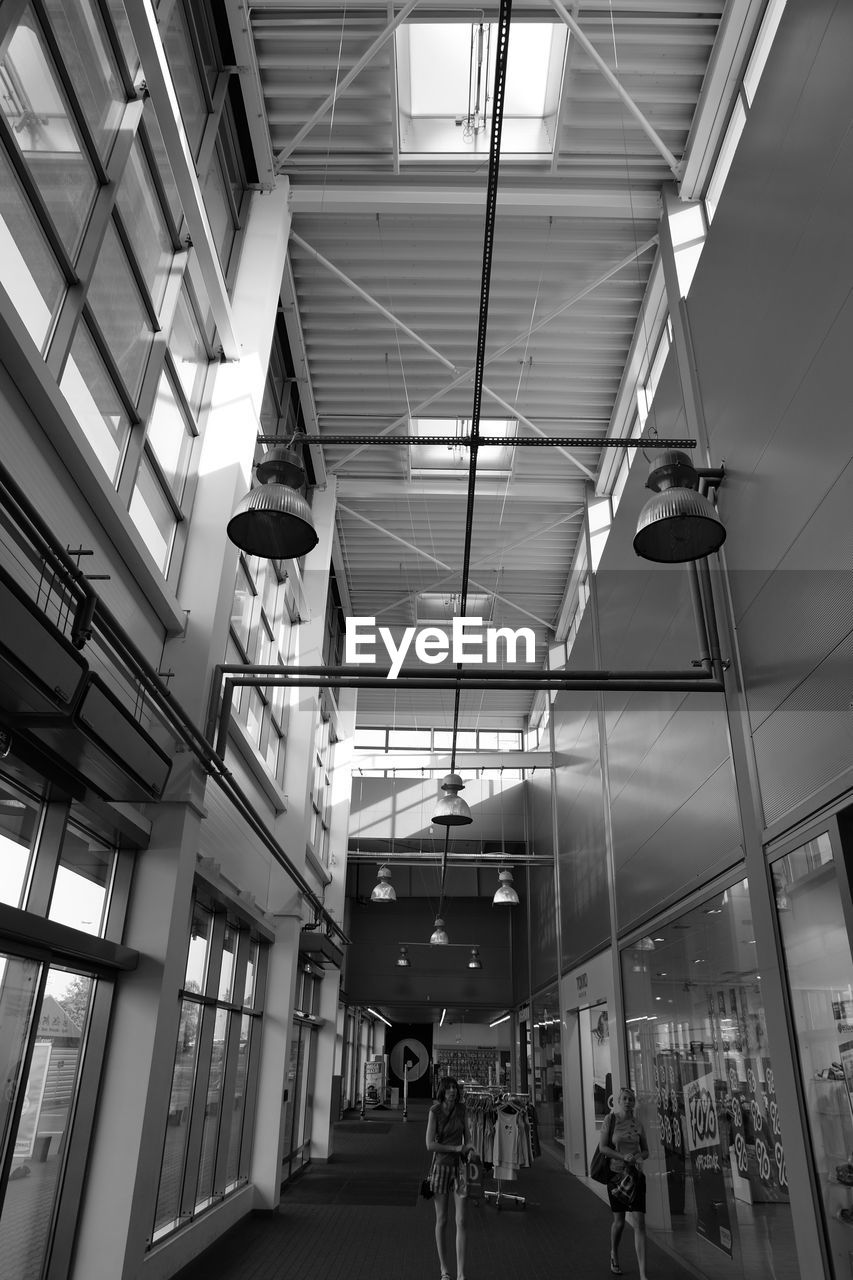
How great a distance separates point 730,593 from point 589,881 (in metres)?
7.82

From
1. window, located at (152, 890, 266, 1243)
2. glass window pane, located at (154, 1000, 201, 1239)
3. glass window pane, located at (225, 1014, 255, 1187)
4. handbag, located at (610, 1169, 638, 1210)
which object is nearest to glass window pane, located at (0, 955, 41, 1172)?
glass window pane, located at (154, 1000, 201, 1239)

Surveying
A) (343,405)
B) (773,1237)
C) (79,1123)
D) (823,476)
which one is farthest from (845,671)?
(343,405)

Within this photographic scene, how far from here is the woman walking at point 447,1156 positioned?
21.5 ft

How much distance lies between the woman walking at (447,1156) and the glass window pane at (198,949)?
2.68 metres

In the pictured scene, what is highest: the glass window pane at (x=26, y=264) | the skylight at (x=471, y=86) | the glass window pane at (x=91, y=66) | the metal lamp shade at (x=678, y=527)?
the skylight at (x=471, y=86)

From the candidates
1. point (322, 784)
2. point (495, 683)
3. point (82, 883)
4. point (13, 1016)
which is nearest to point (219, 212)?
point (495, 683)

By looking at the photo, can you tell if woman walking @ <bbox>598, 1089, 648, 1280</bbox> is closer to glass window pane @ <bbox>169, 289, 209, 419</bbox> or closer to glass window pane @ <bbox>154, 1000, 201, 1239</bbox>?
glass window pane @ <bbox>154, 1000, 201, 1239</bbox>

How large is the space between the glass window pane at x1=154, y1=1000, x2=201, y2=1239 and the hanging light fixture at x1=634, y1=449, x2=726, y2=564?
19.1 feet

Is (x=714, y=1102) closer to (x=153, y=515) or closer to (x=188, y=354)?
(x=153, y=515)

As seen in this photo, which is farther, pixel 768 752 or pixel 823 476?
pixel 768 752

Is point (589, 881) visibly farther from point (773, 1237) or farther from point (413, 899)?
point (413, 899)

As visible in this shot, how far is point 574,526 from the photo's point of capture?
674 inches

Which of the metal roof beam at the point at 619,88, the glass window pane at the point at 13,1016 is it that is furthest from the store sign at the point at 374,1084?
the metal roof beam at the point at 619,88

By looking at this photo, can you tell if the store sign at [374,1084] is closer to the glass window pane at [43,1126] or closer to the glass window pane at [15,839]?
the glass window pane at [43,1126]
